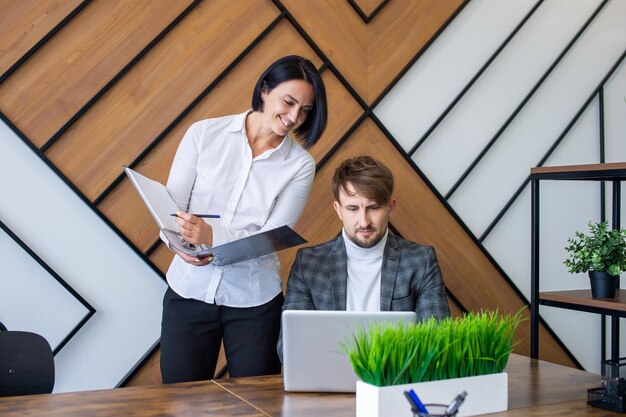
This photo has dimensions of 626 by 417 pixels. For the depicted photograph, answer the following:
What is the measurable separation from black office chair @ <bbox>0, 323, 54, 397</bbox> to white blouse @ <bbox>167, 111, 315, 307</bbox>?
396 millimetres

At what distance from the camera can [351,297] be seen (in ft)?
6.28

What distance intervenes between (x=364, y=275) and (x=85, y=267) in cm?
104

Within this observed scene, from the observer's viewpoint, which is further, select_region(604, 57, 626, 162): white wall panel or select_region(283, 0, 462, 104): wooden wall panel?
select_region(604, 57, 626, 162): white wall panel

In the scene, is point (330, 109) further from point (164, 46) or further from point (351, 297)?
point (351, 297)

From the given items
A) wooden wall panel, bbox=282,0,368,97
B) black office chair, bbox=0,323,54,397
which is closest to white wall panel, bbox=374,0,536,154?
wooden wall panel, bbox=282,0,368,97

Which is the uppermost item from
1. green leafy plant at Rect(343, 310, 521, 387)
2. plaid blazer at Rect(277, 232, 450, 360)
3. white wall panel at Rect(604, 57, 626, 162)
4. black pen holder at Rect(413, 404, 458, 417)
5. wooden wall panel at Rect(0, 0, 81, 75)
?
white wall panel at Rect(604, 57, 626, 162)

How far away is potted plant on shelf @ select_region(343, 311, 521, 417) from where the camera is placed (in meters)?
1.12

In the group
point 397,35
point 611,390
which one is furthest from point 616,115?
point 611,390

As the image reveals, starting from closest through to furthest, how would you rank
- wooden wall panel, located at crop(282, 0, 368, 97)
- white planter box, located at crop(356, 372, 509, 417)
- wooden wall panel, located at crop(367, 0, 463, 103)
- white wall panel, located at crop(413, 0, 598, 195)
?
white planter box, located at crop(356, 372, 509, 417), wooden wall panel, located at crop(282, 0, 368, 97), wooden wall panel, located at crop(367, 0, 463, 103), white wall panel, located at crop(413, 0, 598, 195)

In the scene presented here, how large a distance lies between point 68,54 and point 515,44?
194cm

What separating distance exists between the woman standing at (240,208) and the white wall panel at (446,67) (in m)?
0.95

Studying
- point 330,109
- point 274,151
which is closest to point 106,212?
point 274,151

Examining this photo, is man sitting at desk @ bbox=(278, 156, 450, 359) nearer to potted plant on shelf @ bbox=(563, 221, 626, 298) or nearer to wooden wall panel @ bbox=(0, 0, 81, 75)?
potted plant on shelf @ bbox=(563, 221, 626, 298)

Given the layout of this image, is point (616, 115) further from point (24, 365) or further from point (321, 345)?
point (24, 365)
